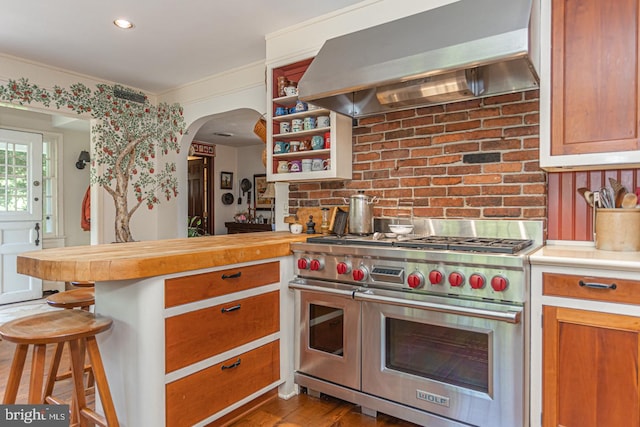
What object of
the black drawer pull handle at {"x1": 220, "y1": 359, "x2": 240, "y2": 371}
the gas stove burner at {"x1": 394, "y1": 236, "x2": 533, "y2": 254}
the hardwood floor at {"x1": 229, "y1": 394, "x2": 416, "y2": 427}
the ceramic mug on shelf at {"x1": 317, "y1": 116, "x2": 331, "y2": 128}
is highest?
the ceramic mug on shelf at {"x1": 317, "y1": 116, "x2": 331, "y2": 128}

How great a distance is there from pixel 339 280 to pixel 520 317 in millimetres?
887

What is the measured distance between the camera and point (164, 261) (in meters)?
1.63

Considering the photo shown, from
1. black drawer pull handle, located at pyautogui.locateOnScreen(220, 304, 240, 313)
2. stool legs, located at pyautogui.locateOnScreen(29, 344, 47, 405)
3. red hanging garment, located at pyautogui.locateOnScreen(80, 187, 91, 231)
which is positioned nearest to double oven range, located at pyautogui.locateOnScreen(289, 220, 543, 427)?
black drawer pull handle, located at pyautogui.locateOnScreen(220, 304, 240, 313)

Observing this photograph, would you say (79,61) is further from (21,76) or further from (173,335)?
(173,335)

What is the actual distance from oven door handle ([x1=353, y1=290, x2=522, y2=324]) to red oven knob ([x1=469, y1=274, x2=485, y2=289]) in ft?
0.33

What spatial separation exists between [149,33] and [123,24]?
0.19m

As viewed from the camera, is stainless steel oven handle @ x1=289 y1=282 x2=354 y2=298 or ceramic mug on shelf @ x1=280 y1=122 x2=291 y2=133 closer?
stainless steel oven handle @ x1=289 y1=282 x2=354 y2=298

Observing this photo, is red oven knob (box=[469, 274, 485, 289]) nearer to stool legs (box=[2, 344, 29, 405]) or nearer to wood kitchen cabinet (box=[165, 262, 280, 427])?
wood kitchen cabinet (box=[165, 262, 280, 427])

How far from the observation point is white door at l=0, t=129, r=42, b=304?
15.2 ft

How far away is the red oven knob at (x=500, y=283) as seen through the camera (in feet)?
5.41

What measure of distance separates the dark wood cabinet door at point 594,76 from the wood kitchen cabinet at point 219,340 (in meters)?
1.69

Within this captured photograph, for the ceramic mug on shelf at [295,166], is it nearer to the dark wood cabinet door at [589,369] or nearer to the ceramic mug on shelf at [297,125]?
the ceramic mug on shelf at [297,125]

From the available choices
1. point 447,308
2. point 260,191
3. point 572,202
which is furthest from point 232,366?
point 260,191

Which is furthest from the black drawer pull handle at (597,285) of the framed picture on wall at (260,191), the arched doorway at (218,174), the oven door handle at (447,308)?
the framed picture on wall at (260,191)
